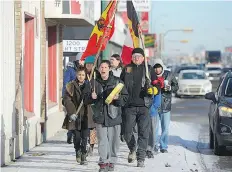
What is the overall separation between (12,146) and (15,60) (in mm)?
1570

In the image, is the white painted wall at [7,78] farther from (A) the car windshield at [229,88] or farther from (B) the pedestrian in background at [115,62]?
(A) the car windshield at [229,88]

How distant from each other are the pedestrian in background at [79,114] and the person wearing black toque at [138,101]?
26.0 inches

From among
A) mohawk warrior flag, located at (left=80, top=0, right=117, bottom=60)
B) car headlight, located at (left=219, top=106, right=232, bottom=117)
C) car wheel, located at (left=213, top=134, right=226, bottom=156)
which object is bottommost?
car wheel, located at (left=213, top=134, right=226, bottom=156)

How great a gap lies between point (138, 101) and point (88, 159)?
5.65 feet

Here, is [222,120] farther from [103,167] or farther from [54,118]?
[54,118]

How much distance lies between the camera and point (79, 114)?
9.91 metres

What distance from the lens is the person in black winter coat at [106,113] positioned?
909 cm

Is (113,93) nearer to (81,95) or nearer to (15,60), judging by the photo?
(81,95)

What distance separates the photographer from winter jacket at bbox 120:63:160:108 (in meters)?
9.79

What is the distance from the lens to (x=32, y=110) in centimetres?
1263

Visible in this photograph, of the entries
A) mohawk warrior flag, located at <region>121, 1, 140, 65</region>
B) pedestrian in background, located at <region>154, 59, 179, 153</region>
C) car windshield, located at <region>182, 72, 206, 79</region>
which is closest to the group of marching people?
mohawk warrior flag, located at <region>121, 1, 140, 65</region>

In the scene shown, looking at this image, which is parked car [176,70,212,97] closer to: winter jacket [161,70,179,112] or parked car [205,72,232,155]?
parked car [205,72,232,155]

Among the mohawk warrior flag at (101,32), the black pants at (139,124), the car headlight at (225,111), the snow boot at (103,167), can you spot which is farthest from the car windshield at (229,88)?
the snow boot at (103,167)

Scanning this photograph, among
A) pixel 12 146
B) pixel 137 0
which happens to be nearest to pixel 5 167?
pixel 12 146
